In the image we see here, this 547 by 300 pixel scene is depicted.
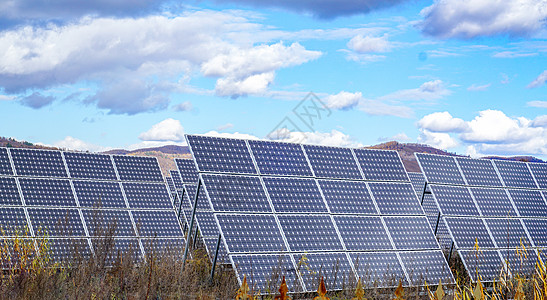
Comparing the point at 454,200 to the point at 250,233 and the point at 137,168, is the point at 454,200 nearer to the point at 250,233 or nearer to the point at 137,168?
the point at 250,233

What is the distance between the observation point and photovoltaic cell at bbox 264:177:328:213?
45.7ft

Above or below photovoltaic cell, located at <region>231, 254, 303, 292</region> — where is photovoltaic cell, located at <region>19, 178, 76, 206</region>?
above

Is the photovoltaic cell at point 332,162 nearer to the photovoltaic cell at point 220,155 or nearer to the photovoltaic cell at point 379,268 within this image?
the photovoltaic cell at point 220,155

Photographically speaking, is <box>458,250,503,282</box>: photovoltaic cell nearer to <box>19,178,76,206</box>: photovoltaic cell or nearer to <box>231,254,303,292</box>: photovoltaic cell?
<box>231,254,303,292</box>: photovoltaic cell

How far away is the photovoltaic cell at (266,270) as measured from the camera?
11.8 meters

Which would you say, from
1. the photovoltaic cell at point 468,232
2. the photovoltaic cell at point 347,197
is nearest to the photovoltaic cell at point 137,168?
the photovoltaic cell at point 347,197

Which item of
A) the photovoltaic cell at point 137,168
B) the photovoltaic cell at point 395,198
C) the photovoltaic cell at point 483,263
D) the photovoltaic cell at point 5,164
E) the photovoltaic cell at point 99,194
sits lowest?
the photovoltaic cell at point 483,263

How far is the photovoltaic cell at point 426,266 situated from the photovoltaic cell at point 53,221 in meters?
9.90

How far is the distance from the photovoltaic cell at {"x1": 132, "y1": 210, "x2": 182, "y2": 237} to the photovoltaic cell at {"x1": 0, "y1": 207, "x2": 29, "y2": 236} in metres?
3.44

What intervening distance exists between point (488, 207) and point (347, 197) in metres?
6.21

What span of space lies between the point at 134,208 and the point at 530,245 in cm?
1342

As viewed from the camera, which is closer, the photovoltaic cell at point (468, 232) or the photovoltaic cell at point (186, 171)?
the photovoltaic cell at point (468, 232)

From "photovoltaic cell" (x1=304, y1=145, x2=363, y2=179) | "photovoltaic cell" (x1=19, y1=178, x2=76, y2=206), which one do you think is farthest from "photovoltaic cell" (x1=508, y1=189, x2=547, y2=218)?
"photovoltaic cell" (x1=19, y1=178, x2=76, y2=206)

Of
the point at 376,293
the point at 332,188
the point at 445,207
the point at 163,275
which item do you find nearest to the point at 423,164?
the point at 445,207
